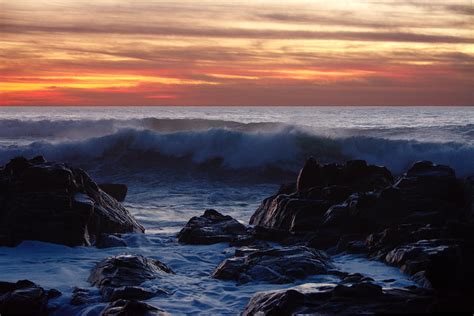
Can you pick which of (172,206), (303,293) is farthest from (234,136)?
(303,293)

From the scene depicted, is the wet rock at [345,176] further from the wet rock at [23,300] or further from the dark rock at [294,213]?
the wet rock at [23,300]

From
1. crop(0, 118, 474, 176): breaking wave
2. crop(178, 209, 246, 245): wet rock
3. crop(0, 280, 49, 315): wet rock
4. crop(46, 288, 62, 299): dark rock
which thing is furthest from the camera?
crop(0, 118, 474, 176): breaking wave

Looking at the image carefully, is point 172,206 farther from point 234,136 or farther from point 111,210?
point 234,136

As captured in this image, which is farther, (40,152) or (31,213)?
(40,152)

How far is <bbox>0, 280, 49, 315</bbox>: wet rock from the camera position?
646 centimetres

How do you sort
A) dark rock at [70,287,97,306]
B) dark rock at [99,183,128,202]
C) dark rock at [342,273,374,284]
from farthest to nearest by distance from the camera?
1. dark rock at [99,183,128,202]
2. dark rock at [342,273,374,284]
3. dark rock at [70,287,97,306]

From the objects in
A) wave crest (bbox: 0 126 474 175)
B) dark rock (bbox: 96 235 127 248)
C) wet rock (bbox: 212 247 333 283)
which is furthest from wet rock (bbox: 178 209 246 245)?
wave crest (bbox: 0 126 474 175)

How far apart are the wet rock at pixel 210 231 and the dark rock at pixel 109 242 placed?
0.93 metres

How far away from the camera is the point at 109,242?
1008cm

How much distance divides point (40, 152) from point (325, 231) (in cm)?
2386

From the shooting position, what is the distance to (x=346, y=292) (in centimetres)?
612

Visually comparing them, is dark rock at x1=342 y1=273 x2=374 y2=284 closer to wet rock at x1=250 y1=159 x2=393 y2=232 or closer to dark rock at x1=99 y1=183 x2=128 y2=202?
wet rock at x1=250 y1=159 x2=393 y2=232

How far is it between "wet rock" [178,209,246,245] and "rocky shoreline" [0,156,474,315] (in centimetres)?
3

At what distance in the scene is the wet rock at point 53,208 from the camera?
9.88m
